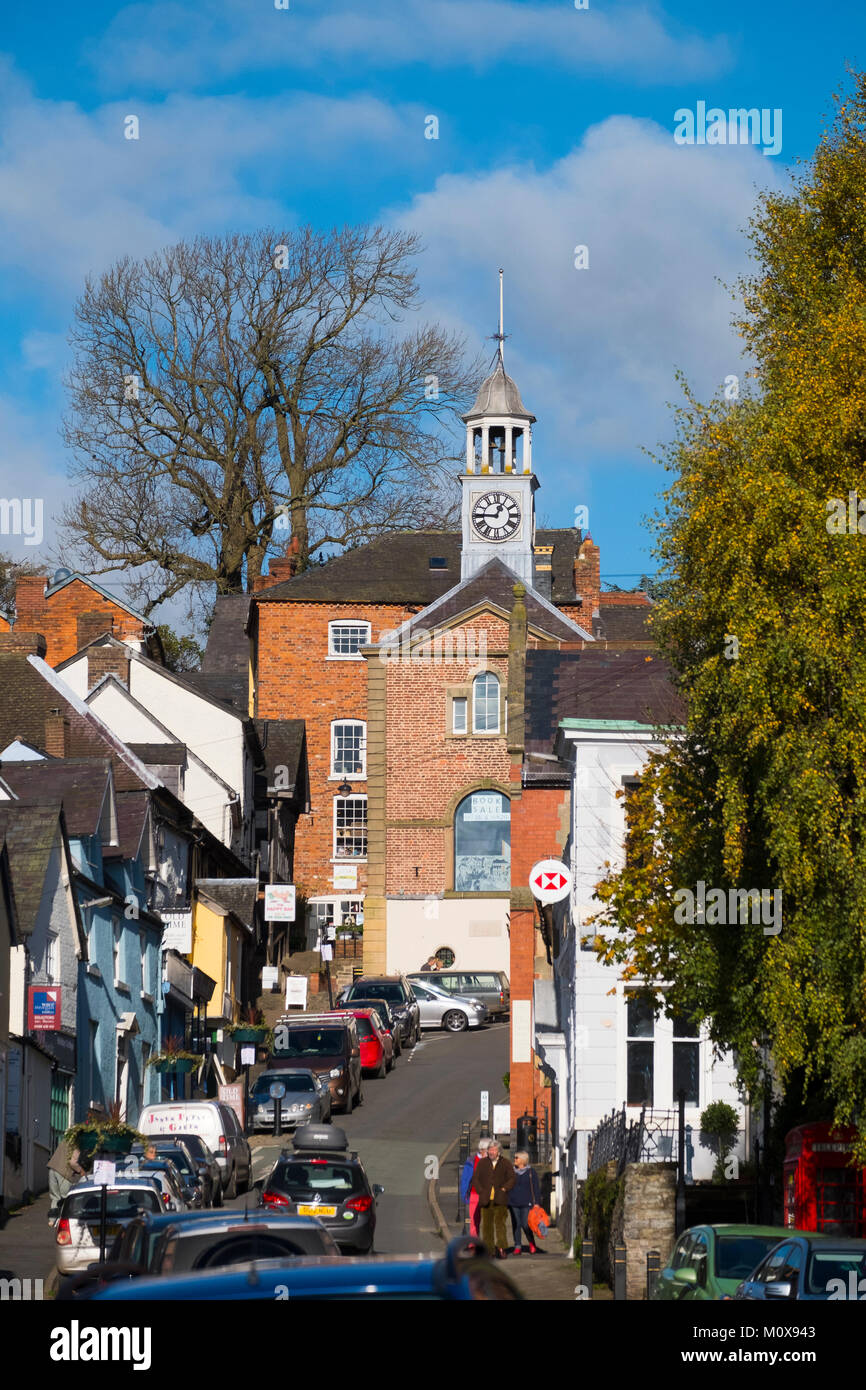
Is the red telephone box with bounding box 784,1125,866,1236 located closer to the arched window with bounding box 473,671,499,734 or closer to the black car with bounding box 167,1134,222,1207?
the black car with bounding box 167,1134,222,1207

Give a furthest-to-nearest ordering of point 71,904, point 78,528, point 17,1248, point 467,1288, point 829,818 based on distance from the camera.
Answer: point 78,528 < point 71,904 < point 17,1248 < point 829,818 < point 467,1288

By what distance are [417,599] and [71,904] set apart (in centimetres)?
3369

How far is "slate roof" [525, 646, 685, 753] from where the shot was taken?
1094 inches

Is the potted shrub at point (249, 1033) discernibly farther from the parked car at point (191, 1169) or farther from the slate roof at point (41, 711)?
the parked car at point (191, 1169)

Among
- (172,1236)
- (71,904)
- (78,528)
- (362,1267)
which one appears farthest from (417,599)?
(362,1267)

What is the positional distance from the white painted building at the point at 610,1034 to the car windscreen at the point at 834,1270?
12163 mm

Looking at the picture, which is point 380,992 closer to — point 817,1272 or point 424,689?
point 424,689

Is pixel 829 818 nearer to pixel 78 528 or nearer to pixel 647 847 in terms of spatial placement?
pixel 647 847

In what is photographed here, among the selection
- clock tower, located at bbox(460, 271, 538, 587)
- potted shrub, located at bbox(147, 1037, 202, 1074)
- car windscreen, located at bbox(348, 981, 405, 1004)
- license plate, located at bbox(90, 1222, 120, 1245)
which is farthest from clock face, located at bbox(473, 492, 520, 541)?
license plate, located at bbox(90, 1222, 120, 1245)

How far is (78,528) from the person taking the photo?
2489 inches

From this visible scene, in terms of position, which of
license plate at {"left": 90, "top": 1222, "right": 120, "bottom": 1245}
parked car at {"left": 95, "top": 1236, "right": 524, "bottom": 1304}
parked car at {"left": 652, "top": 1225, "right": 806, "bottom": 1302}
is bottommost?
license plate at {"left": 90, "top": 1222, "right": 120, "bottom": 1245}

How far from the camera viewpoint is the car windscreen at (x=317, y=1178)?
23219mm

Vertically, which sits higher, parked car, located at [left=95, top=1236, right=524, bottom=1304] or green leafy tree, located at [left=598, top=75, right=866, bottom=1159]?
green leafy tree, located at [left=598, top=75, right=866, bottom=1159]

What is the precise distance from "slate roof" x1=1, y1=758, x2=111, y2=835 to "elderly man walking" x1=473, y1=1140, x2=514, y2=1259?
1453 cm
